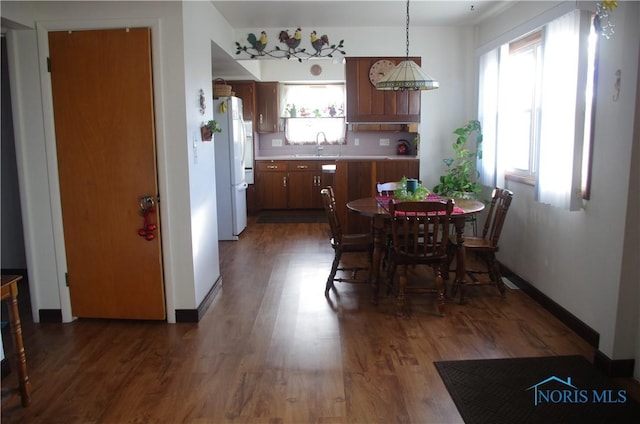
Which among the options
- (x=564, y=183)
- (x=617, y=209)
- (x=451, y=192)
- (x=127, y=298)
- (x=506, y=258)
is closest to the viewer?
(x=617, y=209)

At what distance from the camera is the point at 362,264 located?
516 cm

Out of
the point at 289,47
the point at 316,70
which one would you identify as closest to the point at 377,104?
the point at 289,47

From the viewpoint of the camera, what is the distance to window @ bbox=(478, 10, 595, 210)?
3.16 meters

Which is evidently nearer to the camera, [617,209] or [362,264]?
[617,209]

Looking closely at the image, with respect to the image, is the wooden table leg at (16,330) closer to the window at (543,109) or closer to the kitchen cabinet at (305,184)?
the window at (543,109)

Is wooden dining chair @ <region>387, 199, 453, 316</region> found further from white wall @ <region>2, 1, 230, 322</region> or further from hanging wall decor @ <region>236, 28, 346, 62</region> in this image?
hanging wall decor @ <region>236, 28, 346, 62</region>

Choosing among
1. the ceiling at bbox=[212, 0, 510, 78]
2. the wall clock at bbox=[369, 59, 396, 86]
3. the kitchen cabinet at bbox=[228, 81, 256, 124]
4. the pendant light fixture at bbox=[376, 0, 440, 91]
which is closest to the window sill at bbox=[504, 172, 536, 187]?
the pendant light fixture at bbox=[376, 0, 440, 91]

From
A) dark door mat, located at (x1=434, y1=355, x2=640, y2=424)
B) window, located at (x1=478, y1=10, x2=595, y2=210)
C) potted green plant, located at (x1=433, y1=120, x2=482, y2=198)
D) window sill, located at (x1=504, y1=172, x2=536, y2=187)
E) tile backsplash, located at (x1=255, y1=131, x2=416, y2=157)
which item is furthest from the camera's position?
tile backsplash, located at (x1=255, y1=131, x2=416, y2=157)

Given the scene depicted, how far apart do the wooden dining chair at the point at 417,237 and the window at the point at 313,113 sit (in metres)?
4.96

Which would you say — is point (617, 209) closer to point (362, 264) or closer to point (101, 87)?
point (362, 264)

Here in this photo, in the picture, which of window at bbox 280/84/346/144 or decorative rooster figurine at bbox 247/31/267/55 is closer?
decorative rooster figurine at bbox 247/31/267/55

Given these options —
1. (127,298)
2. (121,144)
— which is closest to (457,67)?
(121,144)

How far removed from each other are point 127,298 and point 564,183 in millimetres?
3169

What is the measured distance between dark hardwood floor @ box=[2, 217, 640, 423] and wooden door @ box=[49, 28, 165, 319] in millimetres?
243
